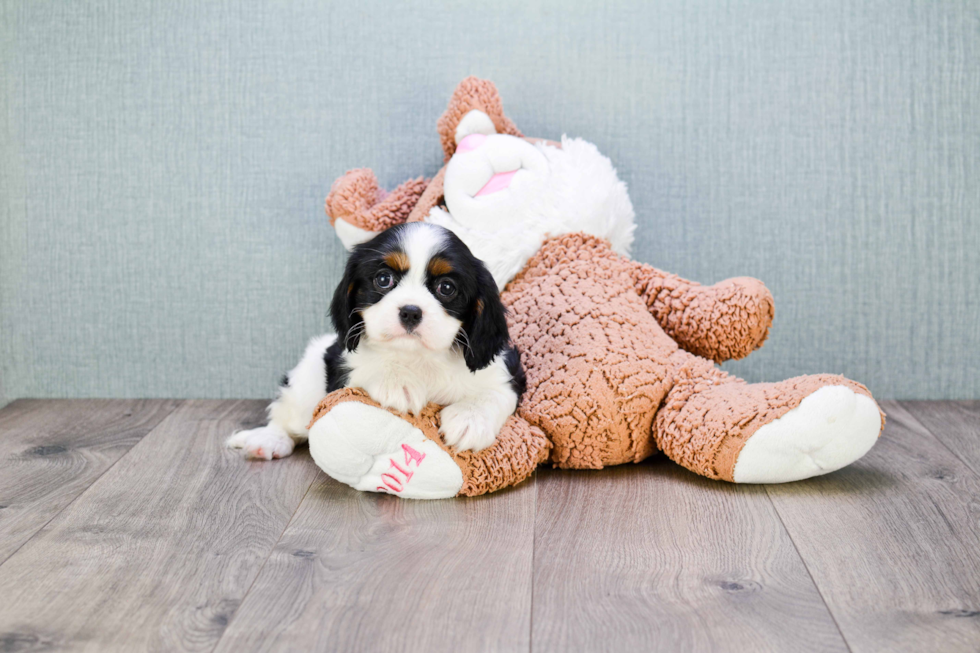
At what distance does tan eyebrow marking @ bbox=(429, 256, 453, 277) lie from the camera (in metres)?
1.58

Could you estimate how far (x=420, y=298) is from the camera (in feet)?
5.14

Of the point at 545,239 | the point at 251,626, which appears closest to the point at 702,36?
the point at 545,239

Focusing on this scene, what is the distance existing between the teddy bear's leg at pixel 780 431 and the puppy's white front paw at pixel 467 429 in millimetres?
419

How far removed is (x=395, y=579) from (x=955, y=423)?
1.67m

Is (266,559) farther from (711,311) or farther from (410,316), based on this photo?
(711,311)

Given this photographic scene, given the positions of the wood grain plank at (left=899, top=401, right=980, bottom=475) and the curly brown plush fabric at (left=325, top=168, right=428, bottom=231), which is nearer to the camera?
the wood grain plank at (left=899, top=401, right=980, bottom=475)

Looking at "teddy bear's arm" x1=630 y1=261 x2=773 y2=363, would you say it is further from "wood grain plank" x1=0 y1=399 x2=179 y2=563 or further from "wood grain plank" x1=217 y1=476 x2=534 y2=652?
"wood grain plank" x1=0 y1=399 x2=179 y2=563

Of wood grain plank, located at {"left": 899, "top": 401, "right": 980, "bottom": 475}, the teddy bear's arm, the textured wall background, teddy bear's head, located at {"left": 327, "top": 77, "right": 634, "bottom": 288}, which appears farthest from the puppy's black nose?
wood grain plank, located at {"left": 899, "top": 401, "right": 980, "bottom": 475}

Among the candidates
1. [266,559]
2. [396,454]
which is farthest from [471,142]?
[266,559]

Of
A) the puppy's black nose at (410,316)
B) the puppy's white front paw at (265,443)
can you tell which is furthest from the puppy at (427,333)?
the puppy's white front paw at (265,443)

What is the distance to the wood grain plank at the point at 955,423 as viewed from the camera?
6.59 feet

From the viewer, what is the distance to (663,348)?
195 cm

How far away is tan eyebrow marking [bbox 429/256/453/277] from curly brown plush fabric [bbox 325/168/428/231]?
66cm

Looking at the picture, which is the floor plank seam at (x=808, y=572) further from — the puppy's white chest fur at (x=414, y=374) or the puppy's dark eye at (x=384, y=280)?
the puppy's dark eye at (x=384, y=280)
